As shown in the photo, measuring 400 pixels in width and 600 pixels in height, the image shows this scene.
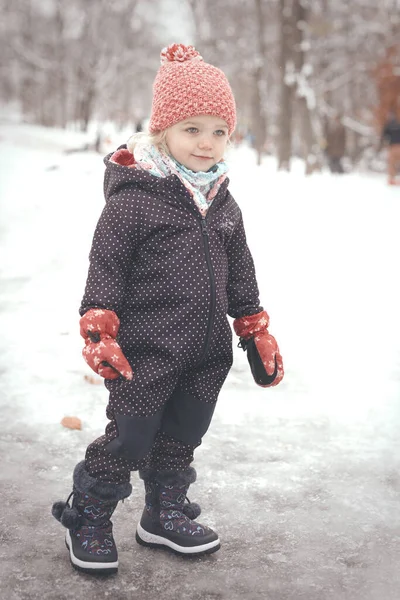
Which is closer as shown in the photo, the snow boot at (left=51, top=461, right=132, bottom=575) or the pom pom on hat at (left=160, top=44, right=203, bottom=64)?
the snow boot at (left=51, top=461, right=132, bottom=575)

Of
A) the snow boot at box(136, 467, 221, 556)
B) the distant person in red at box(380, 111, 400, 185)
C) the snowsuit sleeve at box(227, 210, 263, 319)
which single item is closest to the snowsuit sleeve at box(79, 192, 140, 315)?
the snowsuit sleeve at box(227, 210, 263, 319)

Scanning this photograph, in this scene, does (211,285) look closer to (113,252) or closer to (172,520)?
(113,252)

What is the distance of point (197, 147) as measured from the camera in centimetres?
242

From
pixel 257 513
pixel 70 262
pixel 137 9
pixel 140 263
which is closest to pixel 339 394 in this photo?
pixel 257 513

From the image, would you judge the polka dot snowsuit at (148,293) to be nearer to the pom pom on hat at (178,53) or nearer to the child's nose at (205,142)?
the child's nose at (205,142)

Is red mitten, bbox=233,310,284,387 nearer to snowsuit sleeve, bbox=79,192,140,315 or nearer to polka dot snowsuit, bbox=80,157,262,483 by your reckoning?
polka dot snowsuit, bbox=80,157,262,483

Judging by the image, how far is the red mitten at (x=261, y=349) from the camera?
2572 millimetres

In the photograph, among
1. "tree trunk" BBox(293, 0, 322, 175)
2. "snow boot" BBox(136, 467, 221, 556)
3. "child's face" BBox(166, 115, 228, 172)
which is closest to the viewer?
"child's face" BBox(166, 115, 228, 172)

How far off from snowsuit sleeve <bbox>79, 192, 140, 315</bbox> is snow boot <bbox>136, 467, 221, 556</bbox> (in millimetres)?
679

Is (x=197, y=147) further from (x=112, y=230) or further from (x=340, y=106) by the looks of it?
(x=340, y=106)

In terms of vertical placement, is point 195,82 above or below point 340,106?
above

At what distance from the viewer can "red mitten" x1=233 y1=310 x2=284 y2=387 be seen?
257cm

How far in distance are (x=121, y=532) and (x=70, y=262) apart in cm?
447

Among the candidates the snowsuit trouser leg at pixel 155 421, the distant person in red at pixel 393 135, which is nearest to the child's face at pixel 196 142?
the snowsuit trouser leg at pixel 155 421
